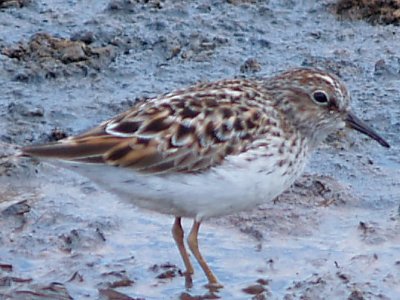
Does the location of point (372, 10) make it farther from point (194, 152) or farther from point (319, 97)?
point (194, 152)

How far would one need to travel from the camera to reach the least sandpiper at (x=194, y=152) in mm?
7945

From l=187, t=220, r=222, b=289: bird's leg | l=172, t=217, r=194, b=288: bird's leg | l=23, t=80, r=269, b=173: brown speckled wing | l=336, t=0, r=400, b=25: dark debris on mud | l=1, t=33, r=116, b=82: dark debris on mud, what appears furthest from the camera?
l=336, t=0, r=400, b=25: dark debris on mud

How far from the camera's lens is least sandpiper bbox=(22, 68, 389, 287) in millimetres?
7945

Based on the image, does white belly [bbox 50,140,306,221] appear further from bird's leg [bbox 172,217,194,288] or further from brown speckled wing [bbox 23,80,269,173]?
bird's leg [bbox 172,217,194,288]

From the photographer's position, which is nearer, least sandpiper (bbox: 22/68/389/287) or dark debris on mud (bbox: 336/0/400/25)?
least sandpiper (bbox: 22/68/389/287)

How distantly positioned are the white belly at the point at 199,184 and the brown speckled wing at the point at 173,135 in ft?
0.19

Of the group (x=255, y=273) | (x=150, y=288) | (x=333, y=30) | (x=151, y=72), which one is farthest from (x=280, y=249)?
(x=333, y=30)

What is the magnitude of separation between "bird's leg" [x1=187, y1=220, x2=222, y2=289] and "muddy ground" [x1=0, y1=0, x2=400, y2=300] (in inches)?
2.8

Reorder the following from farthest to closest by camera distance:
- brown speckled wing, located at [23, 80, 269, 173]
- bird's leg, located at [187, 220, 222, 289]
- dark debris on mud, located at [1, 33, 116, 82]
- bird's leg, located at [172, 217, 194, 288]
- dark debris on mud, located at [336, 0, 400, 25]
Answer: dark debris on mud, located at [336, 0, 400, 25], dark debris on mud, located at [1, 33, 116, 82], bird's leg, located at [172, 217, 194, 288], bird's leg, located at [187, 220, 222, 289], brown speckled wing, located at [23, 80, 269, 173]

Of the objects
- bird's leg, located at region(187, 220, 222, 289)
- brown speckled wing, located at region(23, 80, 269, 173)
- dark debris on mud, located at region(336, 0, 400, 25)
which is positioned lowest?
bird's leg, located at region(187, 220, 222, 289)

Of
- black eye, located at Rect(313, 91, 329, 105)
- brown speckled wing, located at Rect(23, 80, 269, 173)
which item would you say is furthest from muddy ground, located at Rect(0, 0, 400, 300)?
black eye, located at Rect(313, 91, 329, 105)

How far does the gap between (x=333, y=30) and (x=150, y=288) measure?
4773mm

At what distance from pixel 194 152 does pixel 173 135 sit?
169 mm

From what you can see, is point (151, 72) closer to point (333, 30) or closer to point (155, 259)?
point (333, 30)
